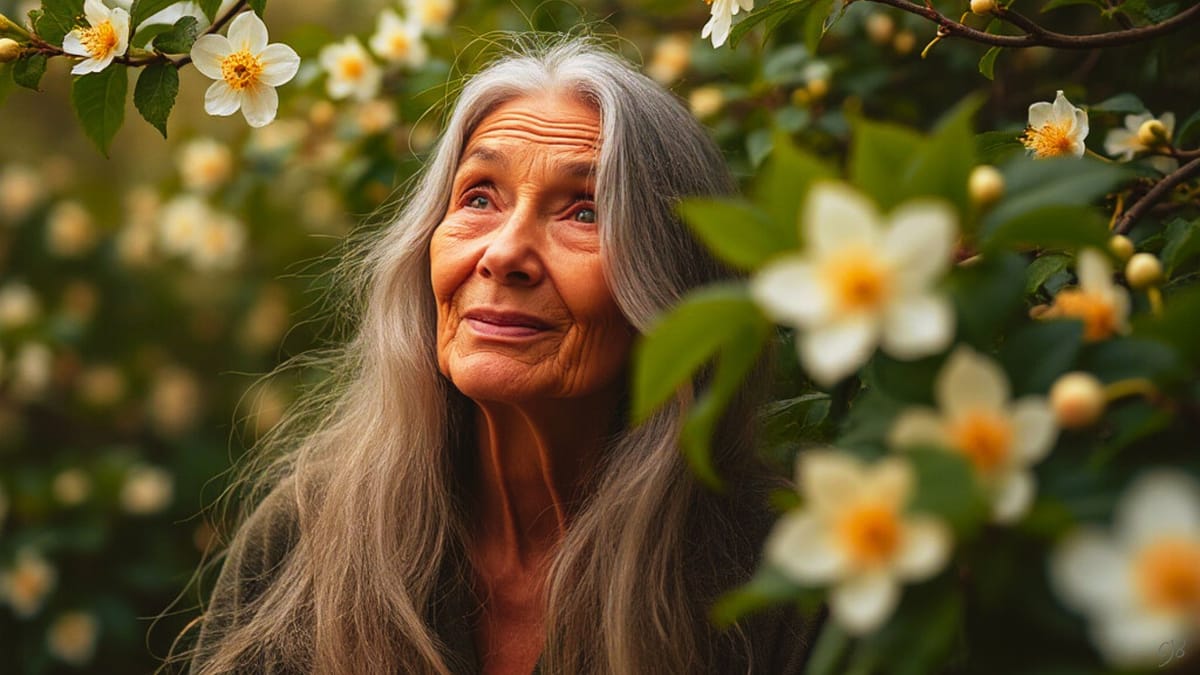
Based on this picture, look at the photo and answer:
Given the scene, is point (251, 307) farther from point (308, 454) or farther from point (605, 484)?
point (605, 484)

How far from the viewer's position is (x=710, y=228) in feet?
2.59

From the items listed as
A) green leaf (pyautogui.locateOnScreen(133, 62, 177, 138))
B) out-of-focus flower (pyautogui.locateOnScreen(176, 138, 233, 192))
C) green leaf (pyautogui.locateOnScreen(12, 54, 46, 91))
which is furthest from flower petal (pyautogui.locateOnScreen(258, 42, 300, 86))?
out-of-focus flower (pyautogui.locateOnScreen(176, 138, 233, 192))

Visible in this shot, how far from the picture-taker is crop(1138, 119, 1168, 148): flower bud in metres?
1.41

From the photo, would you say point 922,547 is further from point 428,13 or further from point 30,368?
point 30,368

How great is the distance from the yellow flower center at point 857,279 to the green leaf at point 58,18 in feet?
3.56

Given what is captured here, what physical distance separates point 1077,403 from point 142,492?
356cm

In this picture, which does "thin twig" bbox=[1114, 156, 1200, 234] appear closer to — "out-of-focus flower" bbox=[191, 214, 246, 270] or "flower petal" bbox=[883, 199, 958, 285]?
"flower petal" bbox=[883, 199, 958, 285]

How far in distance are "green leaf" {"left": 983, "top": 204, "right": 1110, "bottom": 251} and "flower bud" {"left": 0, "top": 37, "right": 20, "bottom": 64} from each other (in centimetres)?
117

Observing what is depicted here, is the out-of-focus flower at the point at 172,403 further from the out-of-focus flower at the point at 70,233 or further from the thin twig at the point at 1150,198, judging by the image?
the thin twig at the point at 1150,198

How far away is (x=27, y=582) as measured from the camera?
3574 mm

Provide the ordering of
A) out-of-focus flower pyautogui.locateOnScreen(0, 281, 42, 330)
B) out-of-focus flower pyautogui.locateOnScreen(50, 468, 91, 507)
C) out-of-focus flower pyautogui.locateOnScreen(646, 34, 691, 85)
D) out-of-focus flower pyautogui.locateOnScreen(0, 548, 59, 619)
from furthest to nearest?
out-of-focus flower pyautogui.locateOnScreen(0, 281, 42, 330), out-of-focus flower pyautogui.locateOnScreen(50, 468, 91, 507), out-of-focus flower pyautogui.locateOnScreen(0, 548, 59, 619), out-of-focus flower pyautogui.locateOnScreen(646, 34, 691, 85)

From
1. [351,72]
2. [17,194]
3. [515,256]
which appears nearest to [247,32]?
[515,256]

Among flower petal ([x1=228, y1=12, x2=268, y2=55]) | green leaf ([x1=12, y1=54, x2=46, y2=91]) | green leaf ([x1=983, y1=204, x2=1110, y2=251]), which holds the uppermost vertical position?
green leaf ([x1=12, y1=54, x2=46, y2=91])

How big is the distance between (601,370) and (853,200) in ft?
3.20
